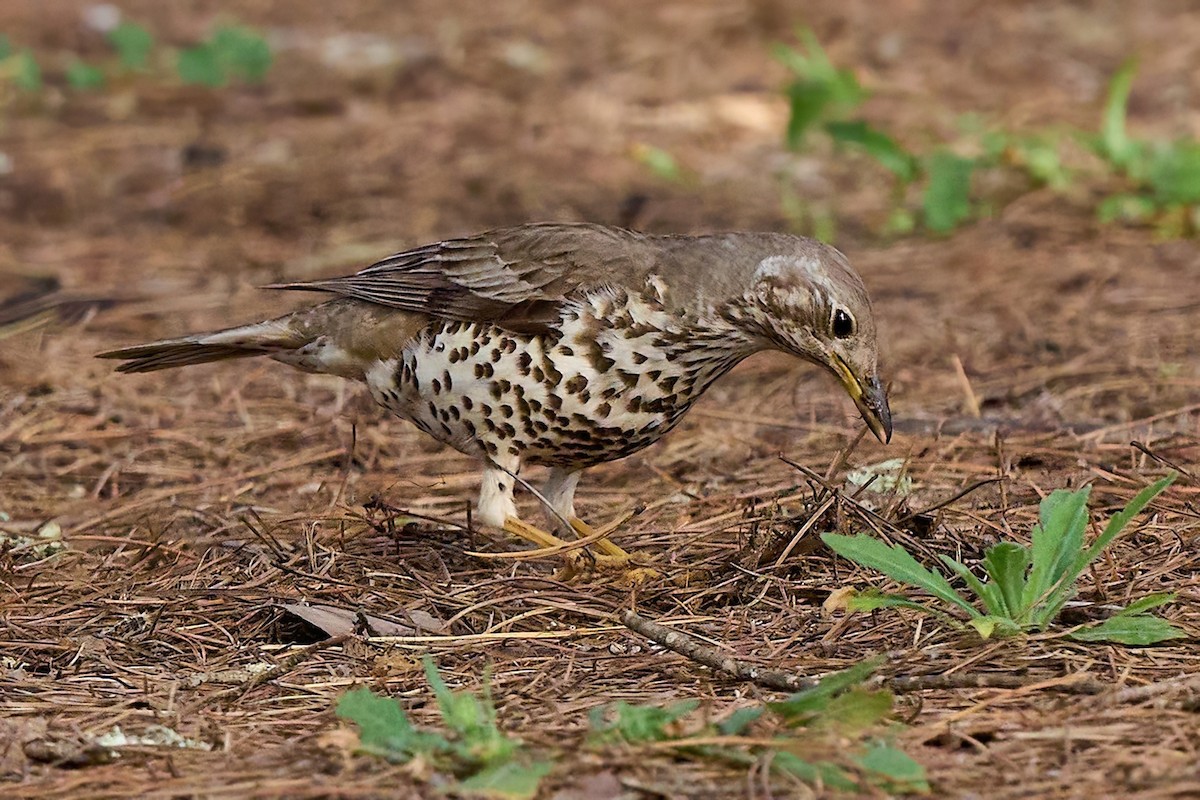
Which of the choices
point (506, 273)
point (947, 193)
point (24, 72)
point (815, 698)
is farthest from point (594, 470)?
point (24, 72)

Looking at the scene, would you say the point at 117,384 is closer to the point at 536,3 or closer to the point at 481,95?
the point at 481,95

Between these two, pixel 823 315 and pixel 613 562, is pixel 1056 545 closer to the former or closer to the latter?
pixel 823 315

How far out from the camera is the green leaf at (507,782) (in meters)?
3.06

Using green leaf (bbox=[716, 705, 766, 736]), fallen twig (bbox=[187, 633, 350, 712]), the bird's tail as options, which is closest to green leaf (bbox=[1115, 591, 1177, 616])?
green leaf (bbox=[716, 705, 766, 736])

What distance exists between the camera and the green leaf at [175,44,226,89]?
1129cm

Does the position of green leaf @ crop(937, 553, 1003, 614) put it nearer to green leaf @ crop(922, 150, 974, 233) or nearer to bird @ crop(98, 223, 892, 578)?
bird @ crop(98, 223, 892, 578)

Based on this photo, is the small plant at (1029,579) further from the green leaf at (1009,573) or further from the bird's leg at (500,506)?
the bird's leg at (500,506)

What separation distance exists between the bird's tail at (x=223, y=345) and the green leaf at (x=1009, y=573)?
2610 millimetres

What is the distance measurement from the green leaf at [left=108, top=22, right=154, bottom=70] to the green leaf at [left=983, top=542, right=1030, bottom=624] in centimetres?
931

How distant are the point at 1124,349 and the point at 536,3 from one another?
820 cm

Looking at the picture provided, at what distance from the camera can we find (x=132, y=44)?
11758 millimetres

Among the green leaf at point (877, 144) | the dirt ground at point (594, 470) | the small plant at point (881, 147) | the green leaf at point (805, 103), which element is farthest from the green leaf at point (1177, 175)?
the green leaf at point (805, 103)

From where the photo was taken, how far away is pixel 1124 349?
684cm

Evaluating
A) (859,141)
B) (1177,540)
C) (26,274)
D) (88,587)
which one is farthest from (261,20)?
(1177,540)
